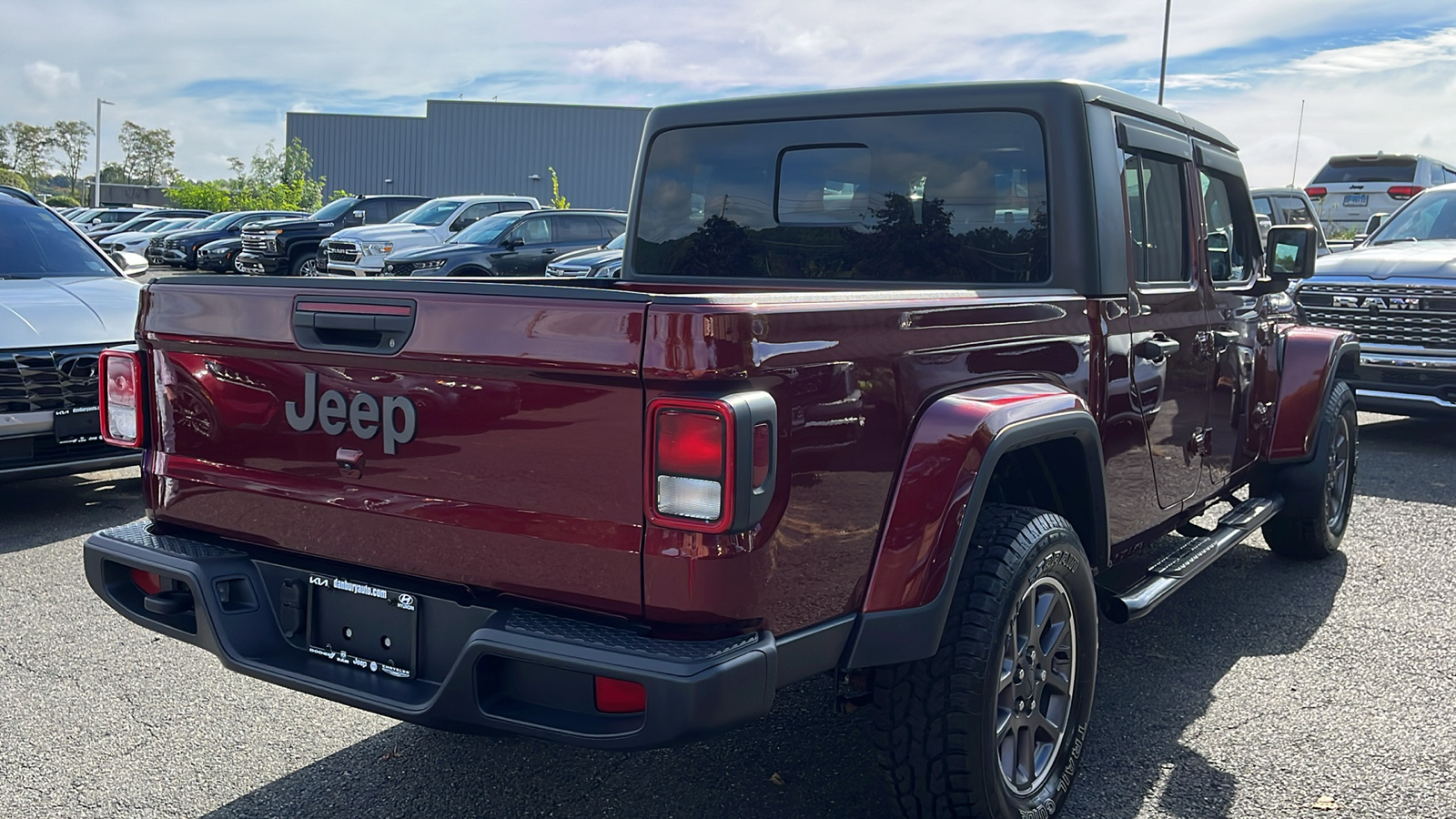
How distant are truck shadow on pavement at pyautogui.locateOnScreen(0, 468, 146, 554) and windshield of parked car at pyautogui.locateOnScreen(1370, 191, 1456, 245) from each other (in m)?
9.30

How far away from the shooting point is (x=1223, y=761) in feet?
11.5

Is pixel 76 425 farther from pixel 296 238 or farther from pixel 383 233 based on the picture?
pixel 296 238

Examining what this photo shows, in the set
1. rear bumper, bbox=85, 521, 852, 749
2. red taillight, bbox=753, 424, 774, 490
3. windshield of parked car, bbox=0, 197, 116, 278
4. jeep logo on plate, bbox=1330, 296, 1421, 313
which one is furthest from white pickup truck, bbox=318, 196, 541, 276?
red taillight, bbox=753, 424, 774, 490

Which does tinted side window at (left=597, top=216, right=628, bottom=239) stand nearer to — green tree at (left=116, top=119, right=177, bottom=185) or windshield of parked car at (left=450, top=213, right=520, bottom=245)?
windshield of parked car at (left=450, top=213, right=520, bottom=245)

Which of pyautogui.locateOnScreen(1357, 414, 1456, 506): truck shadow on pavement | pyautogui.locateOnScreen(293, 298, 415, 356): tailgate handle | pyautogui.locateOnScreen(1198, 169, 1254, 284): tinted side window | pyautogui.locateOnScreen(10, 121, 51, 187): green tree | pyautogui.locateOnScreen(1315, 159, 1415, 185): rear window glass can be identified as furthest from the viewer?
pyautogui.locateOnScreen(10, 121, 51, 187): green tree

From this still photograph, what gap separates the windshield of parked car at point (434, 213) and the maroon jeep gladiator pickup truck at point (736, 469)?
58.2 ft

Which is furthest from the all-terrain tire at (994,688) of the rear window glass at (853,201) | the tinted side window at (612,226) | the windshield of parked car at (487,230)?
the tinted side window at (612,226)

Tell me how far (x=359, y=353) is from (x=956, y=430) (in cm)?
129

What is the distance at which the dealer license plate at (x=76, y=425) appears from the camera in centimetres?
567

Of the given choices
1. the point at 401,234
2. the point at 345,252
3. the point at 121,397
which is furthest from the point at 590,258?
the point at 121,397

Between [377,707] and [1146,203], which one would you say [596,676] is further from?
[1146,203]

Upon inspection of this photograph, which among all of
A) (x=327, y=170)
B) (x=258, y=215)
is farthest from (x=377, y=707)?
(x=327, y=170)

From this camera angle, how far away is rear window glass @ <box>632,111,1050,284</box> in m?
3.56

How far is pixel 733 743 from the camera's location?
3.57 m
